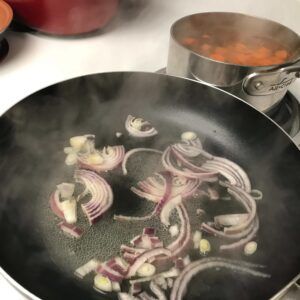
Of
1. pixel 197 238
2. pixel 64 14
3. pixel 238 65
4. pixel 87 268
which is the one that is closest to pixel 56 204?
pixel 87 268

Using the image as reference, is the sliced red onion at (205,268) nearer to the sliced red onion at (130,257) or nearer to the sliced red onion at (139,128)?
the sliced red onion at (130,257)

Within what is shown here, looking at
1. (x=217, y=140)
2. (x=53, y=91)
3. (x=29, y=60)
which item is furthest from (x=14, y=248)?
(x=29, y=60)

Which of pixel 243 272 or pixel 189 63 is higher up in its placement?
pixel 189 63

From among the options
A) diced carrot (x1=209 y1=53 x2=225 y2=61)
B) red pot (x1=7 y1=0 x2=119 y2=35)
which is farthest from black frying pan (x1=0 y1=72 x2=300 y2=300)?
red pot (x1=7 y1=0 x2=119 y2=35)

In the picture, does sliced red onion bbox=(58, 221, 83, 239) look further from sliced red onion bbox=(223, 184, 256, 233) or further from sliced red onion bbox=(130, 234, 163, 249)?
sliced red onion bbox=(223, 184, 256, 233)

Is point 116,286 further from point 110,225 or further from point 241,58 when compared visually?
point 241,58

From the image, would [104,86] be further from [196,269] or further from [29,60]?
[196,269]

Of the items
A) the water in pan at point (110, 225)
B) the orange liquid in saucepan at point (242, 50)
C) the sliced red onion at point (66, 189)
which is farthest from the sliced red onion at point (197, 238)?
the orange liquid in saucepan at point (242, 50)
